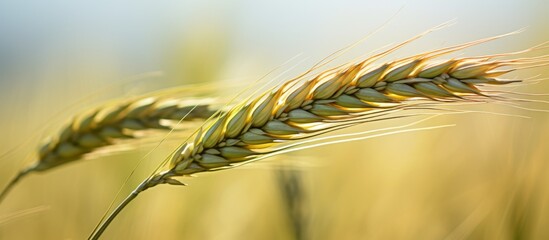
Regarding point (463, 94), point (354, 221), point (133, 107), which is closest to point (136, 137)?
point (133, 107)

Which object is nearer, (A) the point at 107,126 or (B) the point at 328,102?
(B) the point at 328,102

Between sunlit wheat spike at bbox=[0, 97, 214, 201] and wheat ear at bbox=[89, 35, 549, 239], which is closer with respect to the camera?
wheat ear at bbox=[89, 35, 549, 239]

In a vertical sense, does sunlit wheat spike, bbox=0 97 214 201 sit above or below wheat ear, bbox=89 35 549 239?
below

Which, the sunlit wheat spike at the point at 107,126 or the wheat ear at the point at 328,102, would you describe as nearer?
the wheat ear at the point at 328,102

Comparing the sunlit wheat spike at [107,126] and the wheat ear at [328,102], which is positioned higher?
the wheat ear at [328,102]

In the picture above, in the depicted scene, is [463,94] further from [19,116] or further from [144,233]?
[19,116]
